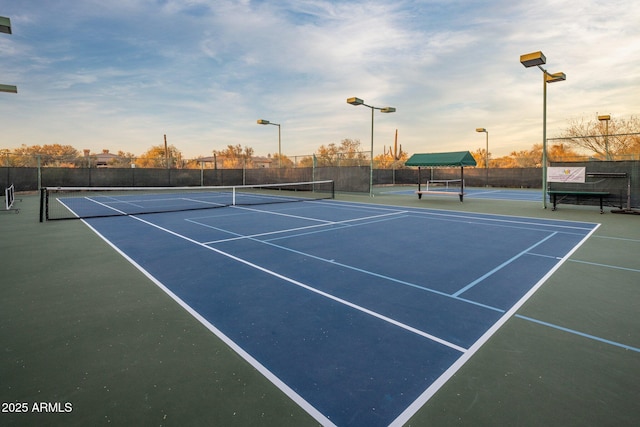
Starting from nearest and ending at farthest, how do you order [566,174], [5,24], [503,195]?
[5,24], [566,174], [503,195]

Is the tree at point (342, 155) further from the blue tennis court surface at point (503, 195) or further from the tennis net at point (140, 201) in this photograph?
the blue tennis court surface at point (503, 195)

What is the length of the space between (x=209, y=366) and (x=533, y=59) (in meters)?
14.4

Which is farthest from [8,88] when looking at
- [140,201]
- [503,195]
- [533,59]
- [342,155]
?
[503,195]

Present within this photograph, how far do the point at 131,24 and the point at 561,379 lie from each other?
93.3 feet

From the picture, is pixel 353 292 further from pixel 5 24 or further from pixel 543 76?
pixel 543 76

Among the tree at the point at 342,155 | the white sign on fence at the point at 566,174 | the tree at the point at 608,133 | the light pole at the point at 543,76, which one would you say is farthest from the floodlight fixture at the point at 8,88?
the tree at the point at 608,133

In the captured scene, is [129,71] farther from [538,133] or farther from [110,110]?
[538,133]

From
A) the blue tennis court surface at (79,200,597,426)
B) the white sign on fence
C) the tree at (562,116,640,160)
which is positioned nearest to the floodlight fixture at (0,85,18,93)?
the blue tennis court surface at (79,200,597,426)

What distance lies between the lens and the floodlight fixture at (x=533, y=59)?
12.0m

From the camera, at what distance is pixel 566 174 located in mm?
14828

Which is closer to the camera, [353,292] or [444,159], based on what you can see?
[353,292]

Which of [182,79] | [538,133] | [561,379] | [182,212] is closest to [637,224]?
[561,379]

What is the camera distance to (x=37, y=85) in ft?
88.1

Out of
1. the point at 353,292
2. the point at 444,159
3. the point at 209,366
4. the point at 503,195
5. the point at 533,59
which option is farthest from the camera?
the point at 503,195
